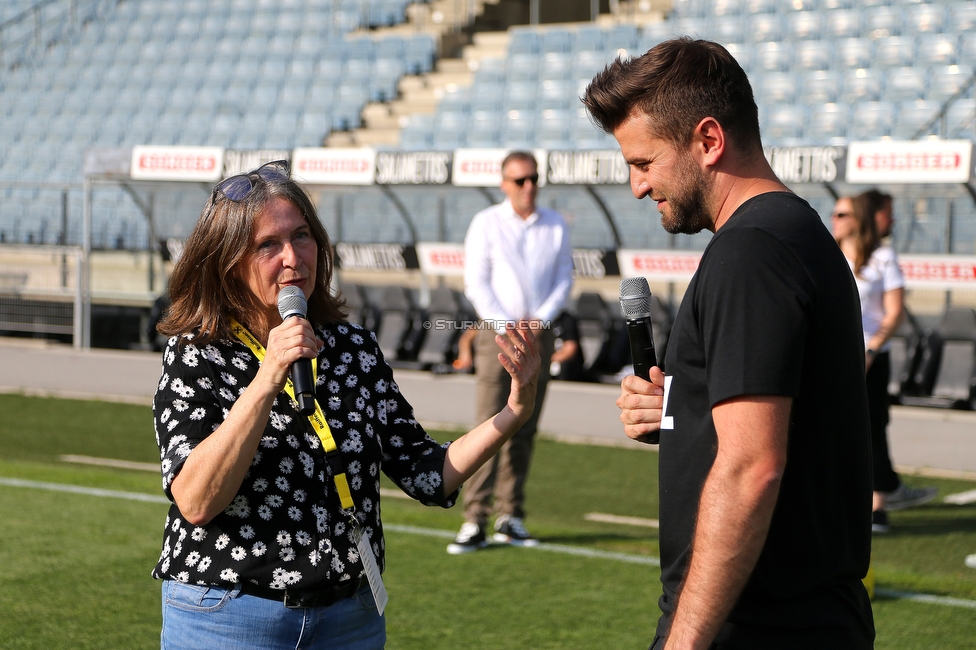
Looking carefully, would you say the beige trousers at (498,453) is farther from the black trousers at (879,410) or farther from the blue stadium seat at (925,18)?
the blue stadium seat at (925,18)

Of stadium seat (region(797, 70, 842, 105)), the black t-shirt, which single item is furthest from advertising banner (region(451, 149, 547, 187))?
the black t-shirt

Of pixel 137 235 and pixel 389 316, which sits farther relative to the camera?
pixel 137 235

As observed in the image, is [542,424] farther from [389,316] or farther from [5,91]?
[5,91]

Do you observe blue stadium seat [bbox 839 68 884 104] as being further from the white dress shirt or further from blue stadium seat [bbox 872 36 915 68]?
the white dress shirt

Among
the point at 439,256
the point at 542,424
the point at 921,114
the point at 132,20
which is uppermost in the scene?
the point at 132,20

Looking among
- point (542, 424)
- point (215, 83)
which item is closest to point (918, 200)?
point (542, 424)

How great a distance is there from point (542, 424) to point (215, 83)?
17231 millimetres

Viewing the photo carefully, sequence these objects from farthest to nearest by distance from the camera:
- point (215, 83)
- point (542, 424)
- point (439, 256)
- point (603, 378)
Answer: point (215, 83) < point (439, 256) < point (603, 378) < point (542, 424)

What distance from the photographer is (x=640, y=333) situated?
2.40 metres

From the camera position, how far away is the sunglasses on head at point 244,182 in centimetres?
266

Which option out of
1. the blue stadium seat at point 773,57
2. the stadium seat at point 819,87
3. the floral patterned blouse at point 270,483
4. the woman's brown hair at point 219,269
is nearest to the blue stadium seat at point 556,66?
the blue stadium seat at point 773,57

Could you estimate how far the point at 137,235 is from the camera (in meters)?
18.6

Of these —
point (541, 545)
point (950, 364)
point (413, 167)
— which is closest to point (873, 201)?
point (541, 545)

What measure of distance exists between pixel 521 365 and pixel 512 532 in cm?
421
